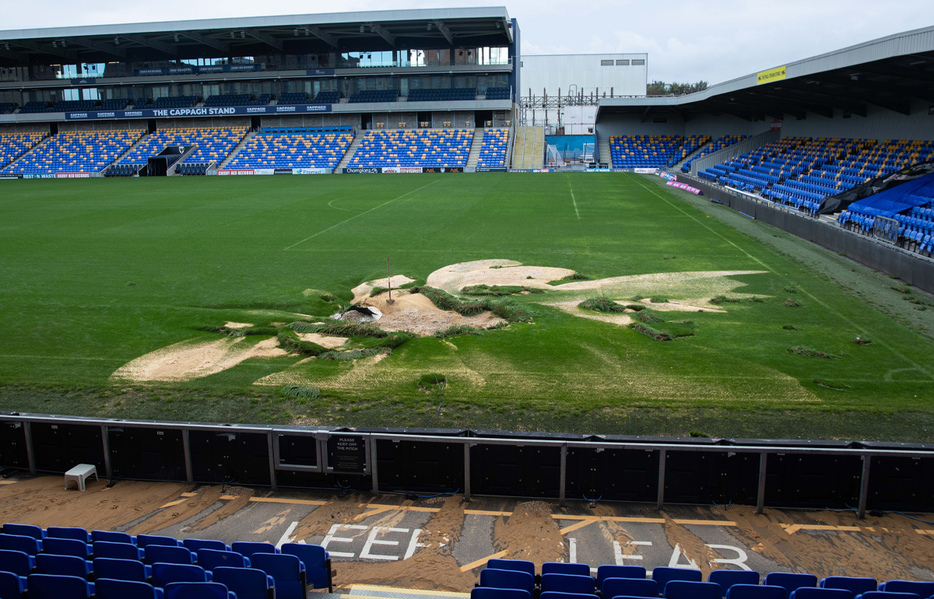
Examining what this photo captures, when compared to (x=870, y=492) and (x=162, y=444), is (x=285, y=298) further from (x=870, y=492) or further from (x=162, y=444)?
(x=870, y=492)

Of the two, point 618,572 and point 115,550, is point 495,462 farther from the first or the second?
point 115,550

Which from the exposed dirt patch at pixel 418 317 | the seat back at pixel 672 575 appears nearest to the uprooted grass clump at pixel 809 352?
the exposed dirt patch at pixel 418 317

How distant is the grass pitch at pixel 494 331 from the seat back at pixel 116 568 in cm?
554

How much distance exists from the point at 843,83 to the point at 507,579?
1445 inches

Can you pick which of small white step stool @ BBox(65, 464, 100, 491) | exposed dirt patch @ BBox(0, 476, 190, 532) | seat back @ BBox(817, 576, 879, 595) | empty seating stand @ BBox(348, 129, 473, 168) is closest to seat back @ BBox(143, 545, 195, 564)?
exposed dirt patch @ BBox(0, 476, 190, 532)

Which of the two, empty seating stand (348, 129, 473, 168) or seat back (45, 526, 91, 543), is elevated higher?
empty seating stand (348, 129, 473, 168)

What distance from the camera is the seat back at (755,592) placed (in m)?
5.70

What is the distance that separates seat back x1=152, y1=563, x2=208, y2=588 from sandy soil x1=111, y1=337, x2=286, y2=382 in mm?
8048

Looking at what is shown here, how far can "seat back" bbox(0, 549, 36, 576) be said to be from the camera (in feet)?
19.4

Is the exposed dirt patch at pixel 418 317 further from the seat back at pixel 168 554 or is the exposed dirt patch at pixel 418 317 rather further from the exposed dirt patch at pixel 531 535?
the seat back at pixel 168 554

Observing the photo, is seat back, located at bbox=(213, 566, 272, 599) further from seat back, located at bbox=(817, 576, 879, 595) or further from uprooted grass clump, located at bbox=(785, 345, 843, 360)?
uprooted grass clump, located at bbox=(785, 345, 843, 360)

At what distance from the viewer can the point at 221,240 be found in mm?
28047

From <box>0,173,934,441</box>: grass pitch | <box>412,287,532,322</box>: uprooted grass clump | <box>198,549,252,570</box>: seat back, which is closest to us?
<box>198,549,252,570</box>: seat back

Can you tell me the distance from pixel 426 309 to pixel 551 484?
31.2ft
